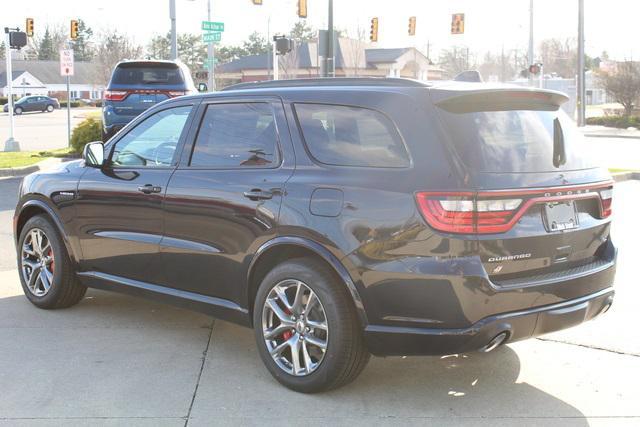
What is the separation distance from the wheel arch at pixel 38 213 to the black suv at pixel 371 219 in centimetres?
87

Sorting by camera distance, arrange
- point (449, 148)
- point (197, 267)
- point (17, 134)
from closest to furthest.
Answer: point (449, 148) → point (197, 267) → point (17, 134)

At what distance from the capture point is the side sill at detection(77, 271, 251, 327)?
4.82 metres

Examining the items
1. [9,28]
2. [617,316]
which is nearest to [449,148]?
[617,316]

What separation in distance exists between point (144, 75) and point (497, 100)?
1208 centimetres

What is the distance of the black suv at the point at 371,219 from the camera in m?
3.86

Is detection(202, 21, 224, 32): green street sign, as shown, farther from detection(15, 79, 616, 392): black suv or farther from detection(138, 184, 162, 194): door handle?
detection(138, 184, 162, 194): door handle

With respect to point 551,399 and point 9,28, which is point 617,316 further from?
point 9,28

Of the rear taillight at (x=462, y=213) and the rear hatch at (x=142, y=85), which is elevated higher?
the rear hatch at (x=142, y=85)

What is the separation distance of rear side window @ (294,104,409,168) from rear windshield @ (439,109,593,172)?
1.03ft

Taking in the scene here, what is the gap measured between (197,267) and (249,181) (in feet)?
2.41

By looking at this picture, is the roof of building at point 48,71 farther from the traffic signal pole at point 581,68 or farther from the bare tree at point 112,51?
the traffic signal pole at point 581,68

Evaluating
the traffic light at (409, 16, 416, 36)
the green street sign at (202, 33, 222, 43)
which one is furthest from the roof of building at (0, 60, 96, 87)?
the green street sign at (202, 33, 222, 43)

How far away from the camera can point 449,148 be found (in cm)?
392

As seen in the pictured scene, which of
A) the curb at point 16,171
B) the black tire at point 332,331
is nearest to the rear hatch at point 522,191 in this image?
the black tire at point 332,331
